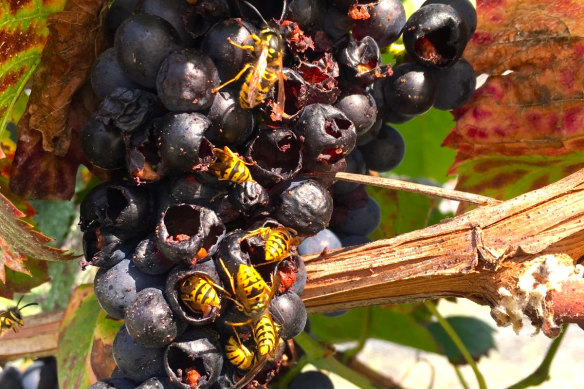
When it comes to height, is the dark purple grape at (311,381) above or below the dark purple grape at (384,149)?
below

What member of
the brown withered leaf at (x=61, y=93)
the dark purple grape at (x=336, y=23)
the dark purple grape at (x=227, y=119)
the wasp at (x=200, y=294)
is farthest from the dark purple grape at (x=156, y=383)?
the dark purple grape at (x=336, y=23)

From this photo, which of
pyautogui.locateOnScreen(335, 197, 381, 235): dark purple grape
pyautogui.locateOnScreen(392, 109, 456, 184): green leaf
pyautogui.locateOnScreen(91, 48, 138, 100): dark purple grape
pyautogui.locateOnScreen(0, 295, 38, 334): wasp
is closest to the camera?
pyautogui.locateOnScreen(91, 48, 138, 100): dark purple grape

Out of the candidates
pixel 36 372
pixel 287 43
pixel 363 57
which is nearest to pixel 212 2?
pixel 287 43

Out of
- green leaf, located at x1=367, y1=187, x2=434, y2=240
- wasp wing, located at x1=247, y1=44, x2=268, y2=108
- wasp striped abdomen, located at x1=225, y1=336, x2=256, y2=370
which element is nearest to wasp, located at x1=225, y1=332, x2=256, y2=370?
wasp striped abdomen, located at x1=225, y1=336, x2=256, y2=370

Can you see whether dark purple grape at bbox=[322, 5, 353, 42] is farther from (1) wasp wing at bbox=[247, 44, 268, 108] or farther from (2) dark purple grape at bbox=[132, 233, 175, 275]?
(2) dark purple grape at bbox=[132, 233, 175, 275]

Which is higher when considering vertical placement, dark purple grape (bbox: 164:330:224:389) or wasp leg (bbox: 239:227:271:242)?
wasp leg (bbox: 239:227:271:242)

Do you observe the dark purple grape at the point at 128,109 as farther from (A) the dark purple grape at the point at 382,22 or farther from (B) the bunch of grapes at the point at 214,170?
(A) the dark purple grape at the point at 382,22
